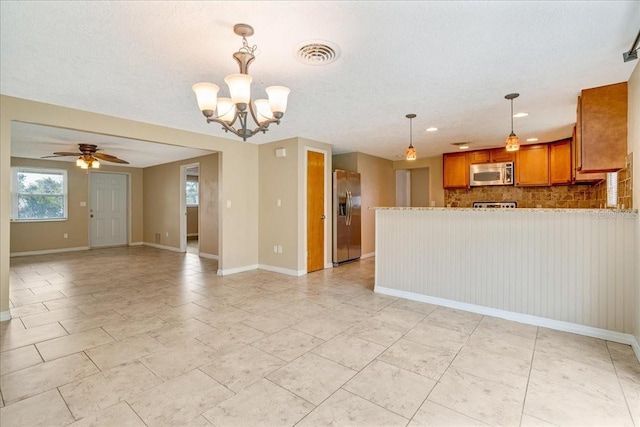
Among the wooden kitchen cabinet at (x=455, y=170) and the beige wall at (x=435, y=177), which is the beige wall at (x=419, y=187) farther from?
the wooden kitchen cabinet at (x=455, y=170)

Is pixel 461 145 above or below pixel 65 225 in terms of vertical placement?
above

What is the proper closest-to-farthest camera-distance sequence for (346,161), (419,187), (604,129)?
1. (604,129)
2. (346,161)
3. (419,187)

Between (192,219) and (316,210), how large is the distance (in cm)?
664

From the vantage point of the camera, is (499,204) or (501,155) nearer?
(501,155)

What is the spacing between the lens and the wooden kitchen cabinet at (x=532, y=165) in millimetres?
5426

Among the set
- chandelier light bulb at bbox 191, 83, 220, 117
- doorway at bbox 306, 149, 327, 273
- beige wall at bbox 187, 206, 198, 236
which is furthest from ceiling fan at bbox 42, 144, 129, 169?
beige wall at bbox 187, 206, 198, 236

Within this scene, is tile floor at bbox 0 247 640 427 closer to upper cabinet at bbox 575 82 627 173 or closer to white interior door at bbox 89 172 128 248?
upper cabinet at bbox 575 82 627 173

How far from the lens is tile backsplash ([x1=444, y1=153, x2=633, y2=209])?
516 cm

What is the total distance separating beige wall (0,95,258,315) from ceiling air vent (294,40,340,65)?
93.6 inches

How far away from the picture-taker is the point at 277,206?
5395 mm

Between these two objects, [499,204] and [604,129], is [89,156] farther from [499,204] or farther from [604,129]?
[499,204]

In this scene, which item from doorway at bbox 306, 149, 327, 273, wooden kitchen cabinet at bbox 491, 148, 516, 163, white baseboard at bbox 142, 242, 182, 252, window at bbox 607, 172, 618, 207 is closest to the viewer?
window at bbox 607, 172, 618, 207

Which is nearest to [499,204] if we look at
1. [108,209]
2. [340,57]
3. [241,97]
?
[340,57]

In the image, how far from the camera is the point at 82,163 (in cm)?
583
